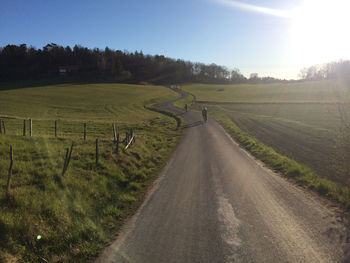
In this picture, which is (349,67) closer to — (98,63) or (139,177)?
(98,63)

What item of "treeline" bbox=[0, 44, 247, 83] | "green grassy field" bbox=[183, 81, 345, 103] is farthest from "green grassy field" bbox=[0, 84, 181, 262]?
"treeline" bbox=[0, 44, 247, 83]

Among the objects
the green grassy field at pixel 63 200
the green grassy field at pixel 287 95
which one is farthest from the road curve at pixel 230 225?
the green grassy field at pixel 287 95

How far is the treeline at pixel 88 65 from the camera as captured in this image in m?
122

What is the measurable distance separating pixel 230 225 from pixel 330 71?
173 meters

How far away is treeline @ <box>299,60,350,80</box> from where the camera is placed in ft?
409

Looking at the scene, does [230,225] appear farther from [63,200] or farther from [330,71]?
[330,71]

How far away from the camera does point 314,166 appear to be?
13.6 meters

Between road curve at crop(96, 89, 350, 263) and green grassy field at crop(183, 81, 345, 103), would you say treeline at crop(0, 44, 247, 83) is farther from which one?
road curve at crop(96, 89, 350, 263)

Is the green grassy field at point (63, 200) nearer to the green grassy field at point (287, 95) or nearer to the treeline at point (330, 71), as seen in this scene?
the green grassy field at point (287, 95)

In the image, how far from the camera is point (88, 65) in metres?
136

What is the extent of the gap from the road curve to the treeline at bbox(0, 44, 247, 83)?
119 metres

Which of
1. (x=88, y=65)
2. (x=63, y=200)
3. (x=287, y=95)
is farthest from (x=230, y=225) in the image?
(x=88, y=65)

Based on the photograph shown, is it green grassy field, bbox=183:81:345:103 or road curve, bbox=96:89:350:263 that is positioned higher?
green grassy field, bbox=183:81:345:103

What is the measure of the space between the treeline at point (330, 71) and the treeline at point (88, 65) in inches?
2094
